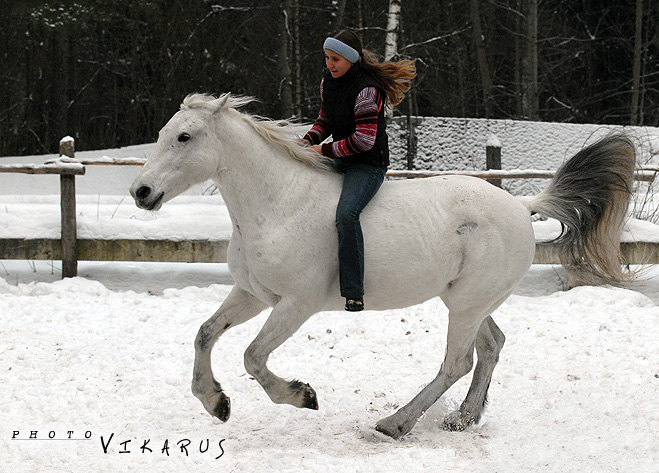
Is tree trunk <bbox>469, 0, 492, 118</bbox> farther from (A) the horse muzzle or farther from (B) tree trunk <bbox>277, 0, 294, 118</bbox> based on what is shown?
(A) the horse muzzle

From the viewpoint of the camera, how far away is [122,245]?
25.4ft

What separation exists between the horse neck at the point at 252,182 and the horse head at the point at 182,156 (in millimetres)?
96

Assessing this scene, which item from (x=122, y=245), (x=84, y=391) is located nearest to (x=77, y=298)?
(x=122, y=245)

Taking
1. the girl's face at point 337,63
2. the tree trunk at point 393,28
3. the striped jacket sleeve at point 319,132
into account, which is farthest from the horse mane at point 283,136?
the tree trunk at point 393,28

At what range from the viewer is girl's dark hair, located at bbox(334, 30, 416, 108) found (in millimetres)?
4312

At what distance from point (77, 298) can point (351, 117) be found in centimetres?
394

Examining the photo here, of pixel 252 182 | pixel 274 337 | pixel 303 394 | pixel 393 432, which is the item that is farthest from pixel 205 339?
pixel 393 432

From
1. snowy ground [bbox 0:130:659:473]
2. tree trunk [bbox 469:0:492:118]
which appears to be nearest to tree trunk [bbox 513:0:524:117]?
tree trunk [bbox 469:0:492:118]

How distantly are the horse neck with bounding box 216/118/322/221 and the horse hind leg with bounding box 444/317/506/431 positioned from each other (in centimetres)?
152

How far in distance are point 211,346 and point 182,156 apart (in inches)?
42.3

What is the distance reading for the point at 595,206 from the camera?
4.89 metres

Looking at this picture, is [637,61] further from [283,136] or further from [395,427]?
[395,427]

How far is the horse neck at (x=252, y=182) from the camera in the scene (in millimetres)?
4227

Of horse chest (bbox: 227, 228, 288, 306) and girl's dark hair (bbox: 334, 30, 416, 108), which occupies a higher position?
girl's dark hair (bbox: 334, 30, 416, 108)
